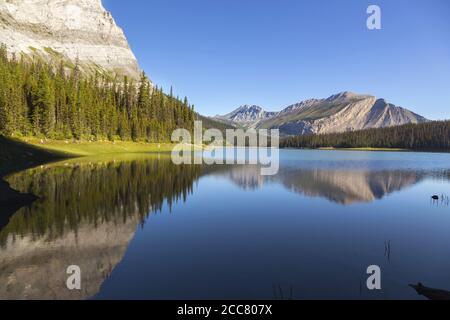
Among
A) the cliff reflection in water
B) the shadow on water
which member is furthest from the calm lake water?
the shadow on water

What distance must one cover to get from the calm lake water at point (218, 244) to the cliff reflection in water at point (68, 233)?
0.07m

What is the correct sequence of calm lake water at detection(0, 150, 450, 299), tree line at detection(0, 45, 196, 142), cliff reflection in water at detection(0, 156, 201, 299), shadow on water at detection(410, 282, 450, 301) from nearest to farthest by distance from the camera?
shadow on water at detection(410, 282, 450, 301), calm lake water at detection(0, 150, 450, 299), cliff reflection in water at detection(0, 156, 201, 299), tree line at detection(0, 45, 196, 142)

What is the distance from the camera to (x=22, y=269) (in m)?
15.3

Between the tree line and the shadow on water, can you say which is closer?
the shadow on water

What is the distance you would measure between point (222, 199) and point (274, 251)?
1891cm

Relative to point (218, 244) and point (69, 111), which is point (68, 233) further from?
point (69, 111)

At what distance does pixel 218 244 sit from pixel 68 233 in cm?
1059

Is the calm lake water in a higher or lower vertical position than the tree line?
lower

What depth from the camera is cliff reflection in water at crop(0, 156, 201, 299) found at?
46.3 ft

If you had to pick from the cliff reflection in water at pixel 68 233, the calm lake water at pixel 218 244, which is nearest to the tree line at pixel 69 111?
the cliff reflection in water at pixel 68 233

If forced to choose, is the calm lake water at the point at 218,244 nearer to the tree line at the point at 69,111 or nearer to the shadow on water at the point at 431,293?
the shadow on water at the point at 431,293

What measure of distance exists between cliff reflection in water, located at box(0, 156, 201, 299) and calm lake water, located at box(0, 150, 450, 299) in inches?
2.9

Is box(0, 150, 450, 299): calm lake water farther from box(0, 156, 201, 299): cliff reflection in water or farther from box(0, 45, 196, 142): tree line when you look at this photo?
box(0, 45, 196, 142): tree line
